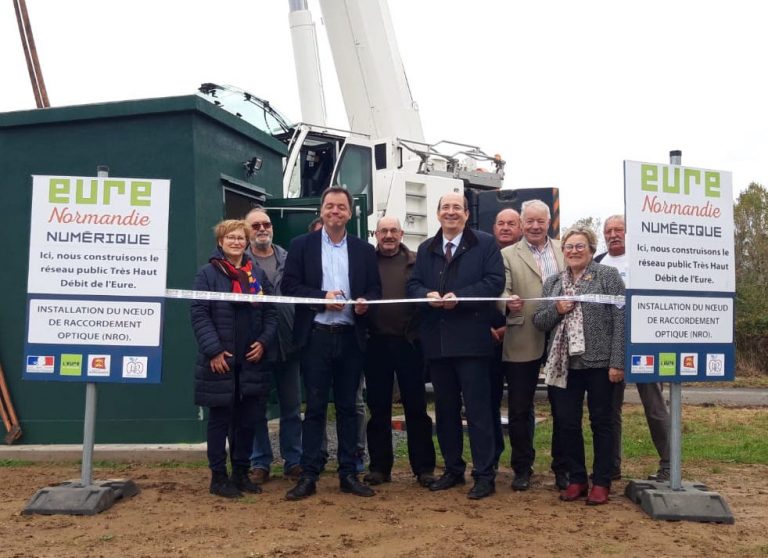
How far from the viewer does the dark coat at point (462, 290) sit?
5.16m

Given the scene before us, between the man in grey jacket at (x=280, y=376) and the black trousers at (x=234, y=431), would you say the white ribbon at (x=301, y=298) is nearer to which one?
the man in grey jacket at (x=280, y=376)

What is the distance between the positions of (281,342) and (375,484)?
1279mm

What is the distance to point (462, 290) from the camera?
518cm

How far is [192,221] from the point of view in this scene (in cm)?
668

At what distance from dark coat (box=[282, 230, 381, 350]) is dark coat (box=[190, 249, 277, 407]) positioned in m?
0.24

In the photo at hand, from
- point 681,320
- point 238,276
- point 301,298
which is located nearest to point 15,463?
point 238,276

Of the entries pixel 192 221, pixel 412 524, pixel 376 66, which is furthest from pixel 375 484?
pixel 376 66

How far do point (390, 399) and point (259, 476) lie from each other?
116 centimetres

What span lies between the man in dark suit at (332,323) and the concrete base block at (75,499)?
3.87ft

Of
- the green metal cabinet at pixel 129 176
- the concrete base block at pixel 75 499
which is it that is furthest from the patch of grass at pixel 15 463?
the concrete base block at pixel 75 499

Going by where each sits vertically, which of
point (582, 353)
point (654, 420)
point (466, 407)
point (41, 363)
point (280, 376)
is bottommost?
point (654, 420)

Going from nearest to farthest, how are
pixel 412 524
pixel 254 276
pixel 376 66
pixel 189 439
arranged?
1. pixel 412 524
2. pixel 254 276
3. pixel 189 439
4. pixel 376 66

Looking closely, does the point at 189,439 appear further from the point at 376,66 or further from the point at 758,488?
the point at 376,66

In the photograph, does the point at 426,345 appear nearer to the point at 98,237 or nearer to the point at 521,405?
the point at 521,405
